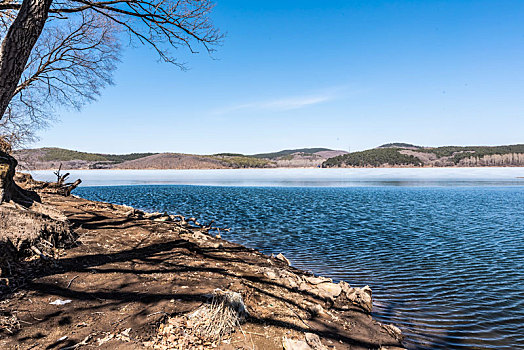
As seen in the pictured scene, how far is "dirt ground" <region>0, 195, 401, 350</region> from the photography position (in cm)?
395

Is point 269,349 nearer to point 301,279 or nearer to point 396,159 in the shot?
point 301,279

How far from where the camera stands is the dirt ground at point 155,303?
395 cm

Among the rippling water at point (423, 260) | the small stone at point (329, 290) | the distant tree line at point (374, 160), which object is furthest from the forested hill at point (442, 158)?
the small stone at point (329, 290)

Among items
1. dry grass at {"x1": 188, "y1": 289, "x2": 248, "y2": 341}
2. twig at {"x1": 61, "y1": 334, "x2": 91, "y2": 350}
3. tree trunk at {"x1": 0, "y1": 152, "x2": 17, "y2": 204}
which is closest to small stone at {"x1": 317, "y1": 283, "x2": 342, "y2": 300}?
dry grass at {"x1": 188, "y1": 289, "x2": 248, "y2": 341}

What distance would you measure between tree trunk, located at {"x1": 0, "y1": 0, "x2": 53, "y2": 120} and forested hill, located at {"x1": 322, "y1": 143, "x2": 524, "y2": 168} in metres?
159

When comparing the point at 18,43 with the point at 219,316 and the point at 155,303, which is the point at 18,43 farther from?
the point at 219,316

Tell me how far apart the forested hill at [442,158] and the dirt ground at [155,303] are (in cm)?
15613

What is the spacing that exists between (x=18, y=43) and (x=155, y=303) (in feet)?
15.1

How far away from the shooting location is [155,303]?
477 centimetres

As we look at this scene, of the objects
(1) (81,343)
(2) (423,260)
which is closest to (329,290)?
(1) (81,343)

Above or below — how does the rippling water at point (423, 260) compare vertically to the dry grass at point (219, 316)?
below

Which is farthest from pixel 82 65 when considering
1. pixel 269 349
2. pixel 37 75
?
pixel 269 349

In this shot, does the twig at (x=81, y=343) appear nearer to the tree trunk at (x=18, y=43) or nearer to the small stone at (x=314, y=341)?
the small stone at (x=314, y=341)

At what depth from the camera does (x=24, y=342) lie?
12.1ft
